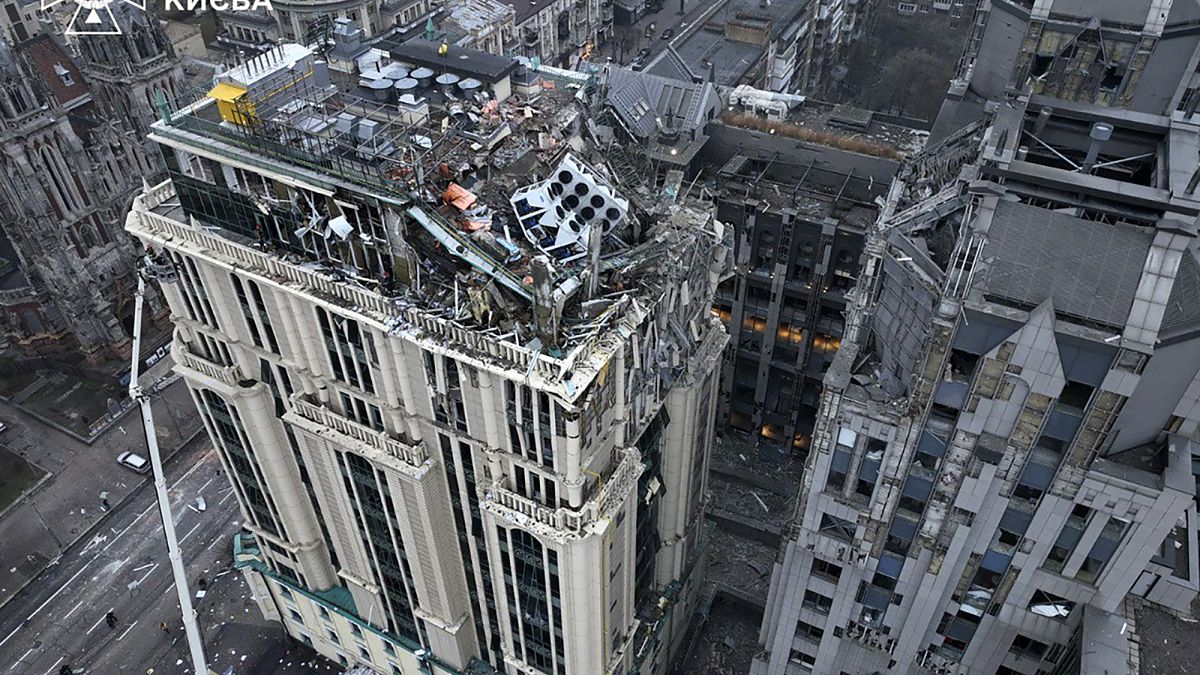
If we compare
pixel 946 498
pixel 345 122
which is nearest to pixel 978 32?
pixel 946 498

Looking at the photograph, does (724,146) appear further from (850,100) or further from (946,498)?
(850,100)

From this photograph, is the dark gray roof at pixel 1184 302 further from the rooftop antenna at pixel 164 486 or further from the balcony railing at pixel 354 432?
the rooftop antenna at pixel 164 486

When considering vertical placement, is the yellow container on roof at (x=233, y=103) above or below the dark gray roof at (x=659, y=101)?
above

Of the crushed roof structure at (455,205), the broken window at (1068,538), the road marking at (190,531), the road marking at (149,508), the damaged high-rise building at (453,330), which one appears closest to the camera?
the broken window at (1068,538)

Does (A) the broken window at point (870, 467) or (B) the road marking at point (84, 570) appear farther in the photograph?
(B) the road marking at point (84, 570)

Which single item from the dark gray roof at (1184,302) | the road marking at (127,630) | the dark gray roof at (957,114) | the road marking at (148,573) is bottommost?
the road marking at (127,630)

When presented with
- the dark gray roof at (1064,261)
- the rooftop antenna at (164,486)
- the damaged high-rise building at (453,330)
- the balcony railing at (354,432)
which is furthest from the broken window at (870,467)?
the rooftop antenna at (164,486)
